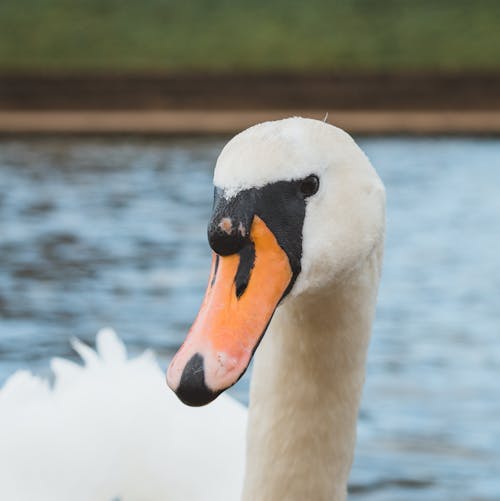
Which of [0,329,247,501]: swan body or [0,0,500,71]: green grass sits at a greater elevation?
[0,0,500,71]: green grass

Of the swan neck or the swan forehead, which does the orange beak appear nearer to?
the swan forehead

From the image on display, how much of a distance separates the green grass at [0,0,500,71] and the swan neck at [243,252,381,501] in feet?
51.8

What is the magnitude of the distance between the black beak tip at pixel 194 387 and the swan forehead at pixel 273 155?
0.27 meters

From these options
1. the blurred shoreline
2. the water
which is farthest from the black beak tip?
the blurred shoreline

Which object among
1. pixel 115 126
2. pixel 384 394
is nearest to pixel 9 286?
pixel 384 394

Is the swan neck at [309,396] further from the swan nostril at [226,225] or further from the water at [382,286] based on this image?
the water at [382,286]

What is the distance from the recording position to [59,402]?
353 cm

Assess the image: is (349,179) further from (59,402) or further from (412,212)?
(412,212)

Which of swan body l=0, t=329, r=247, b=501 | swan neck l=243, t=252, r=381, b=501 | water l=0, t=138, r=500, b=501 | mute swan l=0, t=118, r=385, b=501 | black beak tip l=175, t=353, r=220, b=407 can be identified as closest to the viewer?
black beak tip l=175, t=353, r=220, b=407

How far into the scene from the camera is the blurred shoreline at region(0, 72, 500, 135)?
51.0ft

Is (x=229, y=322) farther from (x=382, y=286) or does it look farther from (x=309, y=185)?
(x=382, y=286)

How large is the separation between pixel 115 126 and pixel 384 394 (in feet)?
34.4

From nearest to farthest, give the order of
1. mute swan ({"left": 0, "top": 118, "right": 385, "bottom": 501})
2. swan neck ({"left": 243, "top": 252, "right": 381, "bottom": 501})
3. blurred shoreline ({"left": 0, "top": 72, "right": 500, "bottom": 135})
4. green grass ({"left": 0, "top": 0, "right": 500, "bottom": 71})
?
1. mute swan ({"left": 0, "top": 118, "right": 385, "bottom": 501})
2. swan neck ({"left": 243, "top": 252, "right": 381, "bottom": 501})
3. blurred shoreline ({"left": 0, "top": 72, "right": 500, "bottom": 135})
4. green grass ({"left": 0, "top": 0, "right": 500, "bottom": 71})

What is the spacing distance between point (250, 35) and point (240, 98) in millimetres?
3808
